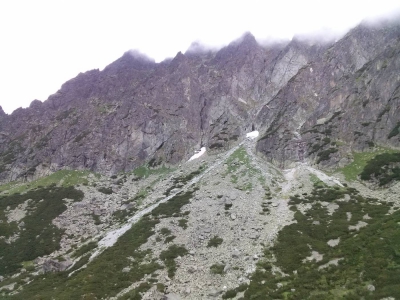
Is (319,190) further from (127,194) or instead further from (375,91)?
(127,194)

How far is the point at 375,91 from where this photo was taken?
→ 99812 mm

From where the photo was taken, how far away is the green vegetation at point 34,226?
66500mm

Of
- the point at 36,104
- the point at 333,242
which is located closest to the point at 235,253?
the point at 333,242

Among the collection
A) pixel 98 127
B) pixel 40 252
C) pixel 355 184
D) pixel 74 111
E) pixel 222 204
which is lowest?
pixel 355 184

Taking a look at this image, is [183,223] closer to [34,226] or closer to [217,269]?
[217,269]

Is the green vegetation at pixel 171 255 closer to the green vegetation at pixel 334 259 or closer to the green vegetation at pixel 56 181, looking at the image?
the green vegetation at pixel 334 259

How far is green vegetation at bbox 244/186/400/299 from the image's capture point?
26828mm

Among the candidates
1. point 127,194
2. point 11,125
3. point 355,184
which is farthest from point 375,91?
point 11,125

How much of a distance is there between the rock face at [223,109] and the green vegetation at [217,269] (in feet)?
184

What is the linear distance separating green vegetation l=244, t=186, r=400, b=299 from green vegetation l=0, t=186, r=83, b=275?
4976 cm

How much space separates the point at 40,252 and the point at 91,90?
127 meters

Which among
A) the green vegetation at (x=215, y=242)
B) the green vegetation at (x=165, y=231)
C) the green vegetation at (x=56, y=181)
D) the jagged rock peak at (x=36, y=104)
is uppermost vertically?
the jagged rock peak at (x=36, y=104)

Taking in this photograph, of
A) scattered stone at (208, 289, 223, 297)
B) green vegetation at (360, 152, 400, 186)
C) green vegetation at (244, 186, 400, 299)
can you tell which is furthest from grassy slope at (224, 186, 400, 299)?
green vegetation at (360, 152, 400, 186)

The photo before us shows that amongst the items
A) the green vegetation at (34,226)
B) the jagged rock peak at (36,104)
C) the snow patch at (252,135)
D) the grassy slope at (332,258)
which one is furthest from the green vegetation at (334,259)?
the jagged rock peak at (36,104)
